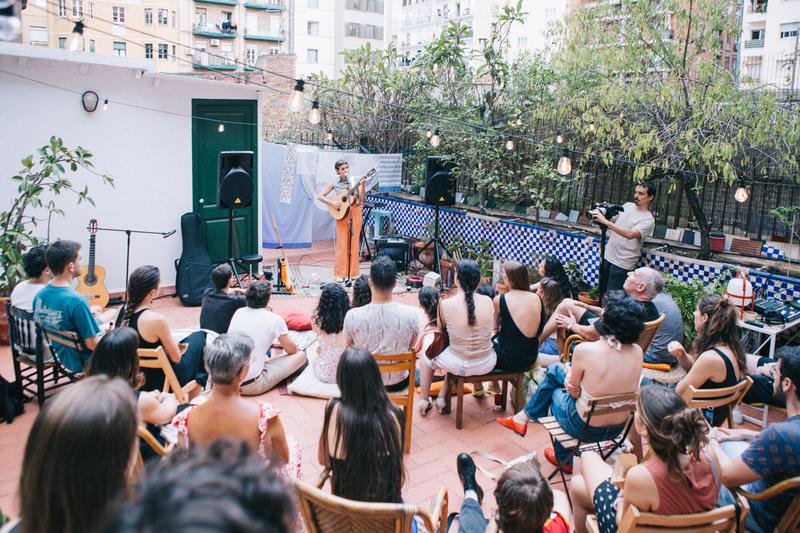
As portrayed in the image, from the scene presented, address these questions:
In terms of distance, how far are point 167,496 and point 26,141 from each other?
23.8ft

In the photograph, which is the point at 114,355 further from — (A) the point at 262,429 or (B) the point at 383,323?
(B) the point at 383,323

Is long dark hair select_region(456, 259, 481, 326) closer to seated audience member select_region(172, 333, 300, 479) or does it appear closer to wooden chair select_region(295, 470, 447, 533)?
seated audience member select_region(172, 333, 300, 479)

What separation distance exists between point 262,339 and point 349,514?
259 cm

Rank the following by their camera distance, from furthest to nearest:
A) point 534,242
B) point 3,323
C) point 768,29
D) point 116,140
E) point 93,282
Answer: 1. point 768,29
2. point 534,242
3. point 116,140
4. point 93,282
5. point 3,323

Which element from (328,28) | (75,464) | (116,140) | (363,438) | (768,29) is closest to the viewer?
(75,464)

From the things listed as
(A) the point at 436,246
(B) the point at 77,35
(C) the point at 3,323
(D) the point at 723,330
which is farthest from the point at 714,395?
(C) the point at 3,323

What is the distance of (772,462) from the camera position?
265cm

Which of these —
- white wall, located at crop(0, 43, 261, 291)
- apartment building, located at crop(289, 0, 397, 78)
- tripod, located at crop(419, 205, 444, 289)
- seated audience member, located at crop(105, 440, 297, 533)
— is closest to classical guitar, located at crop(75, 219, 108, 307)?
white wall, located at crop(0, 43, 261, 291)

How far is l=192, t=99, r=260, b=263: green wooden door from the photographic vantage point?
828 centimetres

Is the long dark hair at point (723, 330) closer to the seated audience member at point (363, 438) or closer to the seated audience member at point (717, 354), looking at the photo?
the seated audience member at point (717, 354)

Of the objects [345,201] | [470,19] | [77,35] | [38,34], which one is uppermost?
[470,19]

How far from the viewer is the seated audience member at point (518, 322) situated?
174 inches

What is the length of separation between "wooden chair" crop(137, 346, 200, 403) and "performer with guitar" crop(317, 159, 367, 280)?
188 inches

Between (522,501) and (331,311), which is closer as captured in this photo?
(522,501)
